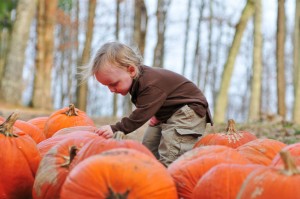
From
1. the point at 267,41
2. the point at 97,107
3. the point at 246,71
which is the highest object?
the point at 267,41

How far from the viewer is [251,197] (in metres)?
2.07

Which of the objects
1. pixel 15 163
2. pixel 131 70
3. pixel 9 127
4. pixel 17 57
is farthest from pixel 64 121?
pixel 17 57

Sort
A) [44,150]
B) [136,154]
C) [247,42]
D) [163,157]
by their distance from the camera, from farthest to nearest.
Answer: [247,42]
[163,157]
[44,150]
[136,154]

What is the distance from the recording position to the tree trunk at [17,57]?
48.5 ft

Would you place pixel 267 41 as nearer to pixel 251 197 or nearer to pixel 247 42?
pixel 247 42

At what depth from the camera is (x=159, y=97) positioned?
3998mm

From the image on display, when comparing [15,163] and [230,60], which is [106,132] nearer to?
[15,163]

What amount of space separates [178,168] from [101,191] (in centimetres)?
62

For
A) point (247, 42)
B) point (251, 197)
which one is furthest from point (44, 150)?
point (247, 42)

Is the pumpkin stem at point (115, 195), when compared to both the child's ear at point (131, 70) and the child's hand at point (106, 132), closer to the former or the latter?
the child's hand at point (106, 132)

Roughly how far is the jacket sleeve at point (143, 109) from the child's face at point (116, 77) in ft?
0.49

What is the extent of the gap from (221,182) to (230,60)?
37.9ft

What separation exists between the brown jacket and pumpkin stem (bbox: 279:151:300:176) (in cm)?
172

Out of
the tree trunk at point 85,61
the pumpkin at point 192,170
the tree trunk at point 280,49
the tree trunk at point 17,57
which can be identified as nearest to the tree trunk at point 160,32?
the tree trunk at point 85,61
